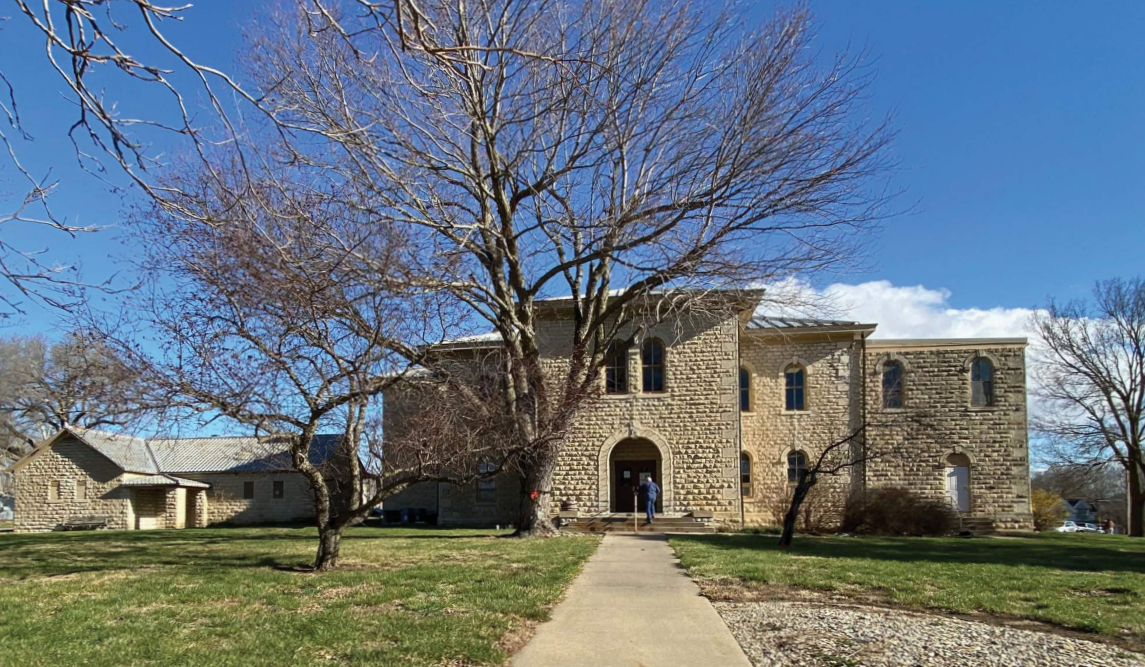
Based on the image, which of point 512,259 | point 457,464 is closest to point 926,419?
point 512,259

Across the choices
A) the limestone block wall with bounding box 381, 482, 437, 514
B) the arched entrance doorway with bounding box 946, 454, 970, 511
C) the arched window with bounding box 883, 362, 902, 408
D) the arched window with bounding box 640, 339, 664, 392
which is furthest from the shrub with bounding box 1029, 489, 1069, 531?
the limestone block wall with bounding box 381, 482, 437, 514

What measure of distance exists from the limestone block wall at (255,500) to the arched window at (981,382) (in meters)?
25.2

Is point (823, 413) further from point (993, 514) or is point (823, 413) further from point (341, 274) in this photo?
point (341, 274)

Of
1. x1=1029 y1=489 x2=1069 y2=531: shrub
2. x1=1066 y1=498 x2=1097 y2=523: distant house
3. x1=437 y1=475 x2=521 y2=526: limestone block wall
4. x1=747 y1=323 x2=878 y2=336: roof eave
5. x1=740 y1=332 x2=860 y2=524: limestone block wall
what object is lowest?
x1=1066 y1=498 x2=1097 y2=523: distant house

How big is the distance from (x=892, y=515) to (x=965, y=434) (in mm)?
6491

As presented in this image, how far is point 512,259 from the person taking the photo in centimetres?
1956

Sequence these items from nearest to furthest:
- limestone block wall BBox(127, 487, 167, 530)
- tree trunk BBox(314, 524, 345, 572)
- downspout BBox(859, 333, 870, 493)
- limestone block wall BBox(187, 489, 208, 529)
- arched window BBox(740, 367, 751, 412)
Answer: tree trunk BBox(314, 524, 345, 572)
downspout BBox(859, 333, 870, 493)
arched window BBox(740, 367, 751, 412)
limestone block wall BBox(127, 487, 167, 530)
limestone block wall BBox(187, 489, 208, 529)

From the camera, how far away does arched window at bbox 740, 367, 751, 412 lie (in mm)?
30125

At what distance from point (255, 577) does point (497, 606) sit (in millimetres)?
4315

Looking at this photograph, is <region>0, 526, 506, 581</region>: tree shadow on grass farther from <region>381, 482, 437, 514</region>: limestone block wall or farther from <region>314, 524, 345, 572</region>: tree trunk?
<region>381, 482, 437, 514</region>: limestone block wall

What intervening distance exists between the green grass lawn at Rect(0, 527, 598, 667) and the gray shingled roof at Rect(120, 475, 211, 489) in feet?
63.6

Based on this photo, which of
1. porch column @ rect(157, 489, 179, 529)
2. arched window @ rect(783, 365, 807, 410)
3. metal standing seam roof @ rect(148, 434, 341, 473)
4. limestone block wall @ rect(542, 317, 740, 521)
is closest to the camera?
limestone block wall @ rect(542, 317, 740, 521)

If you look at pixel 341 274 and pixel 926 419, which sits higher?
pixel 341 274

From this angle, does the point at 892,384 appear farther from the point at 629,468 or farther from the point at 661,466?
the point at 629,468
